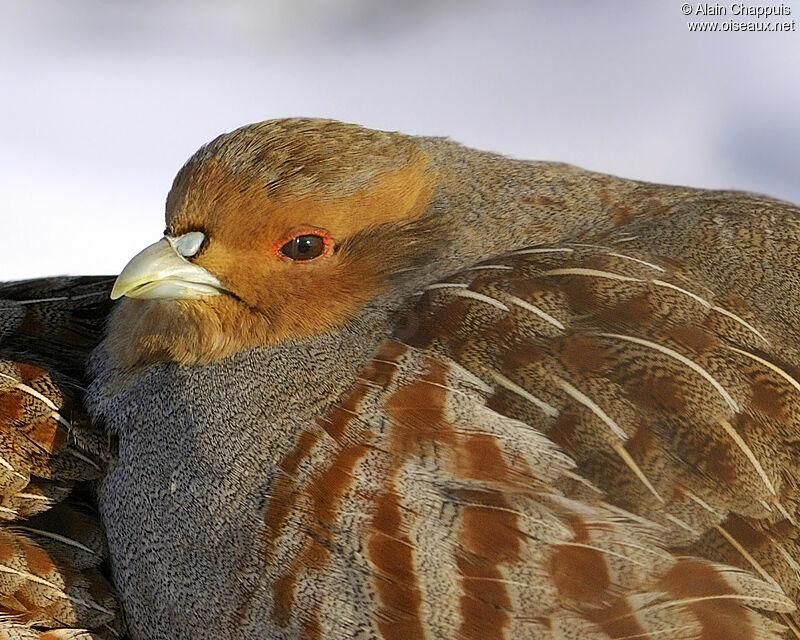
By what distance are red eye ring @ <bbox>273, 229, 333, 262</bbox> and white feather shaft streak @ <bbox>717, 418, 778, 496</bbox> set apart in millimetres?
770

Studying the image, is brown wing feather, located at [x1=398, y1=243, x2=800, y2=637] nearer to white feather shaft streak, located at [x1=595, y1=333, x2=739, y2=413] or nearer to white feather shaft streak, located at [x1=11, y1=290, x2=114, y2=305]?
white feather shaft streak, located at [x1=595, y1=333, x2=739, y2=413]

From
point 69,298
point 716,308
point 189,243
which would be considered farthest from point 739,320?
point 69,298

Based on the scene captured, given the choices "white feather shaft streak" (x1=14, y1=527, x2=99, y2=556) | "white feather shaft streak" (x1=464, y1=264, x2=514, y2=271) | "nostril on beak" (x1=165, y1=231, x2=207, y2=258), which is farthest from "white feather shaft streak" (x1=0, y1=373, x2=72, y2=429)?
"white feather shaft streak" (x1=464, y1=264, x2=514, y2=271)

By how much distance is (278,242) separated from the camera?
178 centimetres

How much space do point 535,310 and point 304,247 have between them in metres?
0.45

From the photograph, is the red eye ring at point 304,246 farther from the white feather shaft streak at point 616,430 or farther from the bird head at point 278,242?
the white feather shaft streak at point 616,430

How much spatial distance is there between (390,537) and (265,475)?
0.26 m

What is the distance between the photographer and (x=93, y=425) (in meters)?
1.92

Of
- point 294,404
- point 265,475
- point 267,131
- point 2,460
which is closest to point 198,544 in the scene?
point 265,475

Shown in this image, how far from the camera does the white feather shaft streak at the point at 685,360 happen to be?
156 cm

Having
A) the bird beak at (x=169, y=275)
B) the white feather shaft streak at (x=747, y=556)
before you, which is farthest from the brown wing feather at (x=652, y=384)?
the bird beak at (x=169, y=275)

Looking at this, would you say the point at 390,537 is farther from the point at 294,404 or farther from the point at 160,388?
the point at 160,388

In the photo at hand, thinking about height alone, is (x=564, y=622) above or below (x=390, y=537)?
below

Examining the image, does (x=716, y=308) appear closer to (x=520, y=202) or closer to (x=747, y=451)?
(x=747, y=451)
